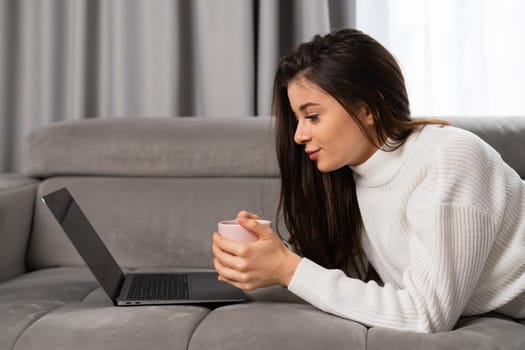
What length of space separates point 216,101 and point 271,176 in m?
0.55

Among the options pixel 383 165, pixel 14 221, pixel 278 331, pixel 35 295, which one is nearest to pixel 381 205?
pixel 383 165

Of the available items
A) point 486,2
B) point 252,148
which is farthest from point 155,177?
point 486,2

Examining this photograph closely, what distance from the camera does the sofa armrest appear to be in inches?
71.5

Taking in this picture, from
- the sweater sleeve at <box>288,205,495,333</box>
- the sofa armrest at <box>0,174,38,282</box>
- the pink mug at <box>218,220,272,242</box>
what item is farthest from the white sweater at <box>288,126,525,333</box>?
the sofa armrest at <box>0,174,38,282</box>

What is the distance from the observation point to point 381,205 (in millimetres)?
1418

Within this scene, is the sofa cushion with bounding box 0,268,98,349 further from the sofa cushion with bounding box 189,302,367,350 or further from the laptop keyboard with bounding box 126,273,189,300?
the sofa cushion with bounding box 189,302,367,350

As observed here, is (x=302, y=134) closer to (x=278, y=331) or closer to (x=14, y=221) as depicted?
(x=278, y=331)

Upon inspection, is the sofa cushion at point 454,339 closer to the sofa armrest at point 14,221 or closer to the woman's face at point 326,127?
the woman's face at point 326,127

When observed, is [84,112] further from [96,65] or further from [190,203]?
[190,203]

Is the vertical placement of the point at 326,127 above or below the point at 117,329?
above

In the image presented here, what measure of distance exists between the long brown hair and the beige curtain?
89 centimetres

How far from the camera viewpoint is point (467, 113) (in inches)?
98.0

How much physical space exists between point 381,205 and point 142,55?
135 cm

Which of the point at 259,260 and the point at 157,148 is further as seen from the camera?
the point at 157,148
